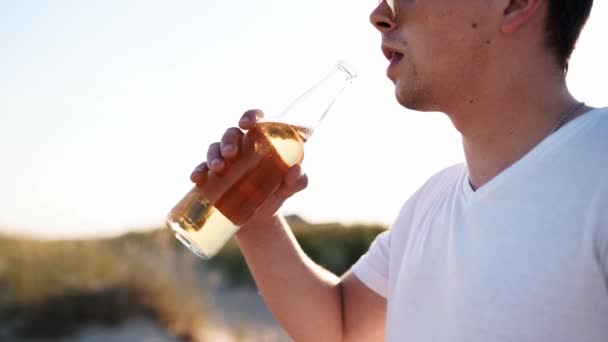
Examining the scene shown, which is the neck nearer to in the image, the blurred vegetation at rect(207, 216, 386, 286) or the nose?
the nose

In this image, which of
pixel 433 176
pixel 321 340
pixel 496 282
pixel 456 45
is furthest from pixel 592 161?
pixel 321 340

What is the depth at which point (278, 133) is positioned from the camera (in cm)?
202

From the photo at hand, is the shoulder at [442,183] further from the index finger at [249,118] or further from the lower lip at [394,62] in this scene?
the index finger at [249,118]

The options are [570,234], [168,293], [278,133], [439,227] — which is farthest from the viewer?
[168,293]

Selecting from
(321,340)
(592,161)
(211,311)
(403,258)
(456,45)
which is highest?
(456,45)

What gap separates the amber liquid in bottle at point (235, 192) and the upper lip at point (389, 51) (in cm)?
33

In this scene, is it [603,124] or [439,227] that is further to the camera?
[439,227]

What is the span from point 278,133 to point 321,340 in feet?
2.08

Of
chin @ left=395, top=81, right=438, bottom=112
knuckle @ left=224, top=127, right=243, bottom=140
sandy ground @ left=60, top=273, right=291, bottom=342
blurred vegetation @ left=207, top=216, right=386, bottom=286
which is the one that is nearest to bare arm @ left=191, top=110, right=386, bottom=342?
knuckle @ left=224, top=127, right=243, bottom=140

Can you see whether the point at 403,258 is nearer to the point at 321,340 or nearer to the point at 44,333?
the point at 321,340

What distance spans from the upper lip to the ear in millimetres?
272

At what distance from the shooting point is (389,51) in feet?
6.53

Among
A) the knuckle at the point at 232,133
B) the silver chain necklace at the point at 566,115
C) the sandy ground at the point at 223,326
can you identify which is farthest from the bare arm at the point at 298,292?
the sandy ground at the point at 223,326

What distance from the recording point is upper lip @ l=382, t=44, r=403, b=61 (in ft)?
6.42
